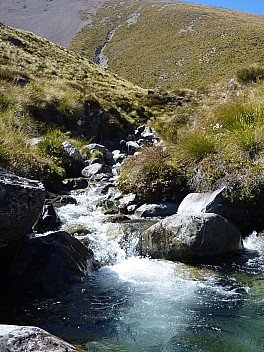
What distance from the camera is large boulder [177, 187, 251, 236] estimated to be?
25.2 feet

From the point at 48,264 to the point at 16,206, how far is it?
1084 mm

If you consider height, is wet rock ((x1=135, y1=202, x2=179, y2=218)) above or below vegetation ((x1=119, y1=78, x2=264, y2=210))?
below

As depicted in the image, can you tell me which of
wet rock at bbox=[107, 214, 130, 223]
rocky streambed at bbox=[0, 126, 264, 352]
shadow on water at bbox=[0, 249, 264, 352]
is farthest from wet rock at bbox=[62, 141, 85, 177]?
shadow on water at bbox=[0, 249, 264, 352]

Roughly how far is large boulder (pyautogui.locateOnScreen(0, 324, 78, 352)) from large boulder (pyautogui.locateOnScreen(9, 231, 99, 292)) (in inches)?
114

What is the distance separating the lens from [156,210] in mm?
8984

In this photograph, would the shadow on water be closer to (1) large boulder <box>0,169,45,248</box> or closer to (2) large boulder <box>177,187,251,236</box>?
(1) large boulder <box>0,169,45,248</box>

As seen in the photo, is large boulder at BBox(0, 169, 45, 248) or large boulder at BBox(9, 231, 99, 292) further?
large boulder at BBox(9, 231, 99, 292)

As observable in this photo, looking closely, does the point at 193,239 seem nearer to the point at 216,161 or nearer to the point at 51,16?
the point at 216,161

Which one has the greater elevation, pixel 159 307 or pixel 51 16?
pixel 51 16

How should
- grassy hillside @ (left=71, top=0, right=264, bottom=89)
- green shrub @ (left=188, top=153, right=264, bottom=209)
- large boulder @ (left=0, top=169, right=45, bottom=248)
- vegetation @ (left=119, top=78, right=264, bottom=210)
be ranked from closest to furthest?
1. large boulder @ (left=0, top=169, right=45, bottom=248)
2. green shrub @ (left=188, top=153, right=264, bottom=209)
3. vegetation @ (left=119, top=78, right=264, bottom=210)
4. grassy hillside @ (left=71, top=0, right=264, bottom=89)

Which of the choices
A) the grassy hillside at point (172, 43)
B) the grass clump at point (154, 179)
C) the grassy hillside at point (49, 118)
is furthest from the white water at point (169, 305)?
the grassy hillside at point (172, 43)

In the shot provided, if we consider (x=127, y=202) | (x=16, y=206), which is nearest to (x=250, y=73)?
(x=127, y=202)

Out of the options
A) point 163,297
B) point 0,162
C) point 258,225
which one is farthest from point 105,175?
point 163,297

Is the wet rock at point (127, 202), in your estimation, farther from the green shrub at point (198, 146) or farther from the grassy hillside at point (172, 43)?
the grassy hillside at point (172, 43)
